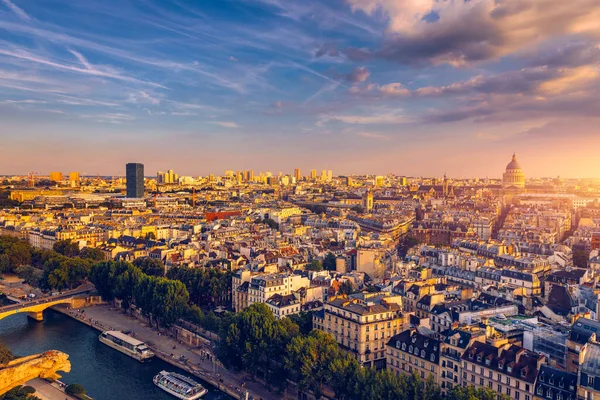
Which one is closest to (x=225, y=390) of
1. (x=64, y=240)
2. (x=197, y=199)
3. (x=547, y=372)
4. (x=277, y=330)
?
(x=277, y=330)

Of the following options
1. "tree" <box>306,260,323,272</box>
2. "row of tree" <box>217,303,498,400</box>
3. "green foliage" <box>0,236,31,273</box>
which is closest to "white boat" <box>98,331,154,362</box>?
"row of tree" <box>217,303,498,400</box>

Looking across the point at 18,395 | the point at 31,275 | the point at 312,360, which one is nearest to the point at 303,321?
the point at 312,360

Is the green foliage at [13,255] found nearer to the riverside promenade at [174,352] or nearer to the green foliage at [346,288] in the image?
the riverside promenade at [174,352]

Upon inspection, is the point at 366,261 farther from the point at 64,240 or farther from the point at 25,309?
the point at 64,240

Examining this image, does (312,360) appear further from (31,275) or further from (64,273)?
(31,275)

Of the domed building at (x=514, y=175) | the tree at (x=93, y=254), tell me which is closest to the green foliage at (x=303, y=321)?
the tree at (x=93, y=254)
